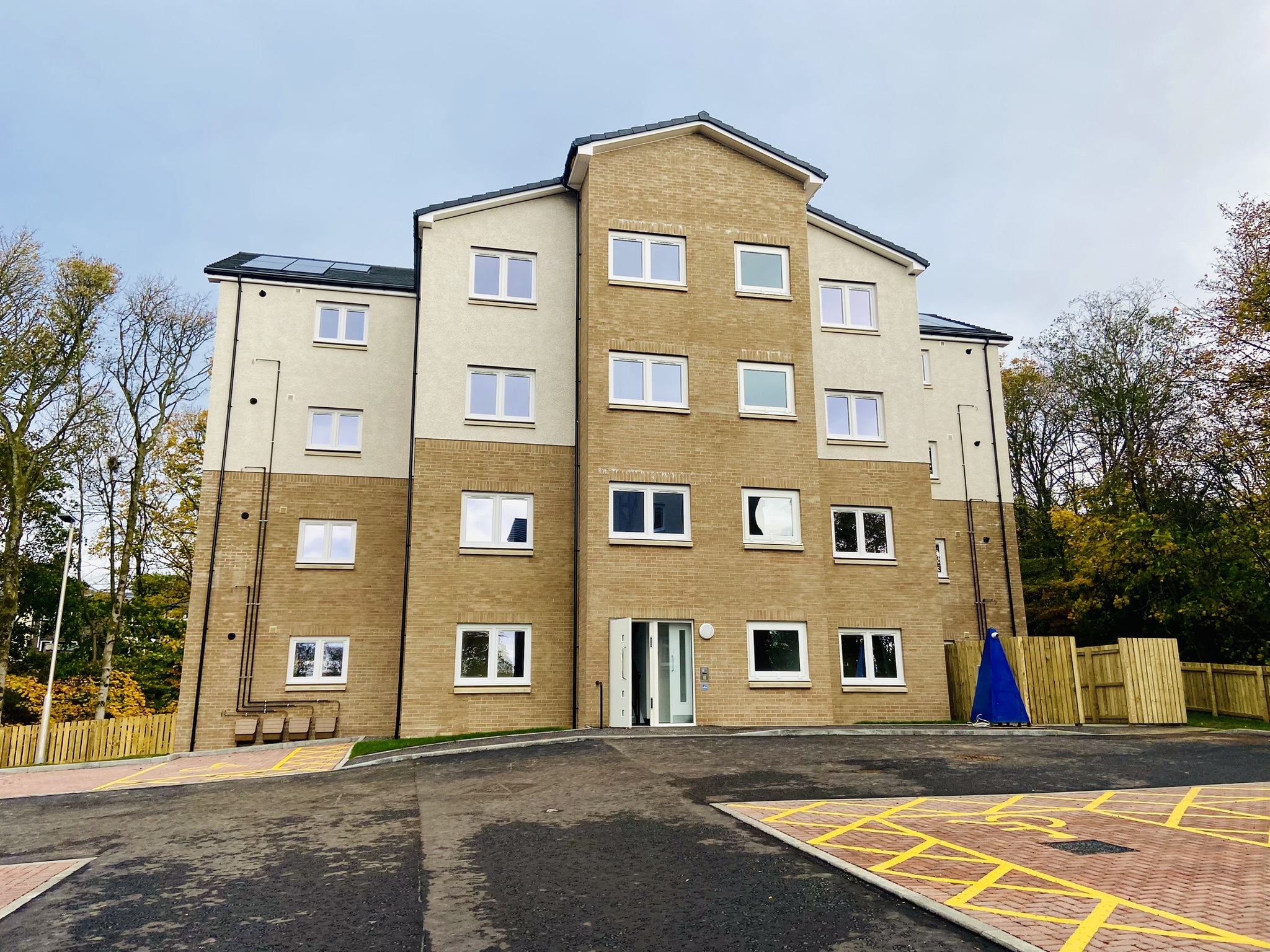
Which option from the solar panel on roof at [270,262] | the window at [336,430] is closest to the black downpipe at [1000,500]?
the window at [336,430]

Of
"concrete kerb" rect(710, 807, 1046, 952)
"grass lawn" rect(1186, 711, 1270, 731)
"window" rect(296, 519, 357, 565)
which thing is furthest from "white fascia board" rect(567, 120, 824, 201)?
"concrete kerb" rect(710, 807, 1046, 952)

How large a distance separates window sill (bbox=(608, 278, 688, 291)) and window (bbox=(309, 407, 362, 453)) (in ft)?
23.4

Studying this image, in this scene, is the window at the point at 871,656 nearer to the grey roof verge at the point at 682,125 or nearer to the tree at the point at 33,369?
the grey roof verge at the point at 682,125

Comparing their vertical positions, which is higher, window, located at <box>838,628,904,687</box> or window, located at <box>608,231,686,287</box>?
window, located at <box>608,231,686,287</box>

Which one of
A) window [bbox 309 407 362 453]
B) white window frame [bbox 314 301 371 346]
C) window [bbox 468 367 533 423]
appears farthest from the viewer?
white window frame [bbox 314 301 371 346]

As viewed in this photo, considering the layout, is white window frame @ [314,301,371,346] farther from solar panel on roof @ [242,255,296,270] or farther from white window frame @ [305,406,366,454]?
solar panel on roof @ [242,255,296,270]

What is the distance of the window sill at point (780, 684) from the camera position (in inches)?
727

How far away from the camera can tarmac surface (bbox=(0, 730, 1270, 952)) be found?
5.96 metres

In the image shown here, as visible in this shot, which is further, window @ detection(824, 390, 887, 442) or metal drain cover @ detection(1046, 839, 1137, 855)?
window @ detection(824, 390, 887, 442)

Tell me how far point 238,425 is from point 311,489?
90.6 inches

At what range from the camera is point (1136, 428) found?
3144 cm

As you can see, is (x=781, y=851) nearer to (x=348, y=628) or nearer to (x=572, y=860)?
(x=572, y=860)

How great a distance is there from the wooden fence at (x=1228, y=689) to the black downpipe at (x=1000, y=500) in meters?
5.42

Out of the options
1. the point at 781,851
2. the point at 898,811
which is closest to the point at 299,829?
the point at 781,851
